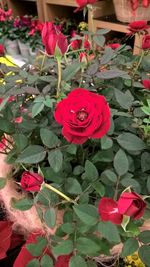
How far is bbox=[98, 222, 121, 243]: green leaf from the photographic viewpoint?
325mm

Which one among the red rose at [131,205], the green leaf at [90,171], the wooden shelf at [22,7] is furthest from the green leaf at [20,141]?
the wooden shelf at [22,7]

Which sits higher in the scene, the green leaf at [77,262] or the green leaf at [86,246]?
the green leaf at [86,246]

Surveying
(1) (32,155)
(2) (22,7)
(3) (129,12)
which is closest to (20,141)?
(1) (32,155)

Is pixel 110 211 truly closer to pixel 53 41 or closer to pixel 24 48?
pixel 53 41

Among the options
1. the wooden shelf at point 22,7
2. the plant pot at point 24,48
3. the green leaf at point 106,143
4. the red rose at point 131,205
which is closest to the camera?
the red rose at point 131,205

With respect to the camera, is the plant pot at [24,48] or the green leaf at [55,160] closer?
the green leaf at [55,160]

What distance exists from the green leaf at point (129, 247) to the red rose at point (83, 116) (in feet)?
0.45

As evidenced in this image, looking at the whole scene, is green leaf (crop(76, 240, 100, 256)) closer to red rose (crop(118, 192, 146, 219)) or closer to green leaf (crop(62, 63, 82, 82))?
red rose (crop(118, 192, 146, 219))

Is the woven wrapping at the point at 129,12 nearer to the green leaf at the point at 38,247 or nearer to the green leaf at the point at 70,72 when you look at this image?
the green leaf at the point at 70,72

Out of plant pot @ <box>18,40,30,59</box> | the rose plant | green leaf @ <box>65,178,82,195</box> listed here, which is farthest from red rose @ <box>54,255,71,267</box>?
plant pot @ <box>18,40,30,59</box>

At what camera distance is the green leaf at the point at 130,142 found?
0.41 m

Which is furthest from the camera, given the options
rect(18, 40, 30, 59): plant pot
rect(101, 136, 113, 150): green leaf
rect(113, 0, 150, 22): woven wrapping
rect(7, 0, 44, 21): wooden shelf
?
rect(7, 0, 44, 21): wooden shelf

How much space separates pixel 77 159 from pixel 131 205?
8.5 inches

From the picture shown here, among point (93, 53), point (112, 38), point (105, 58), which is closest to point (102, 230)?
point (105, 58)
